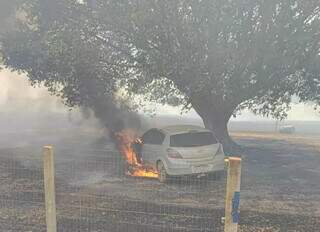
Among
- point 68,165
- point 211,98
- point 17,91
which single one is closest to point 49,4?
point 68,165

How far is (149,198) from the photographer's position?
11.9 metres

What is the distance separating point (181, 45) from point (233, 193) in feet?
41.2

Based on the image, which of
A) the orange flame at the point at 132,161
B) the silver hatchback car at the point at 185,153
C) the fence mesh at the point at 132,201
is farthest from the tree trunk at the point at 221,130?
the silver hatchback car at the point at 185,153

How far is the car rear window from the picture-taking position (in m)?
14.4

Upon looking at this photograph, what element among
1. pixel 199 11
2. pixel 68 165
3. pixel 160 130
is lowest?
pixel 68 165

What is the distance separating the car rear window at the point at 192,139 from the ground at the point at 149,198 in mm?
1048

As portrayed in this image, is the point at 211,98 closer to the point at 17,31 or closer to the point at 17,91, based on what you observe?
the point at 17,31

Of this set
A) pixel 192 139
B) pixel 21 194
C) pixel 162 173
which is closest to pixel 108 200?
pixel 21 194

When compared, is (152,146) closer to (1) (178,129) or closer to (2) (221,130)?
(1) (178,129)

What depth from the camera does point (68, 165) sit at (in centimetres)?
1731

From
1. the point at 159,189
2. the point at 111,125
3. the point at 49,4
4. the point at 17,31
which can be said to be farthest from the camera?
the point at 111,125

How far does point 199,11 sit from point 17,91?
42613 mm

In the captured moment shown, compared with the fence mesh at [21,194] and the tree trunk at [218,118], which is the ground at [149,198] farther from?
the tree trunk at [218,118]

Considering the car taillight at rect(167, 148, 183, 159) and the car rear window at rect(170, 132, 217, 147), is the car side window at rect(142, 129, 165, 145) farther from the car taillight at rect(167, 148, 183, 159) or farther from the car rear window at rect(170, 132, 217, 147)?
the car taillight at rect(167, 148, 183, 159)
